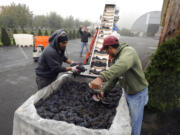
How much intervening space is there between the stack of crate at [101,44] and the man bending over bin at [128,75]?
1.86 m

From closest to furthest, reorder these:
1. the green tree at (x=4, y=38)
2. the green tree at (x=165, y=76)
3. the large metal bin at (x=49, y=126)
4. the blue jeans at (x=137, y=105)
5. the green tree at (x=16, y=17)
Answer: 1. the large metal bin at (x=49, y=126)
2. the blue jeans at (x=137, y=105)
3. the green tree at (x=165, y=76)
4. the green tree at (x=4, y=38)
5. the green tree at (x=16, y=17)

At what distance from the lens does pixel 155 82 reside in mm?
2672

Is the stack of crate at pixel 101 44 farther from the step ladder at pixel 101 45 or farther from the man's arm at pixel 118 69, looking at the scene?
the man's arm at pixel 118 69

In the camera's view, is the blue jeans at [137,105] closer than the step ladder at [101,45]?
Yes

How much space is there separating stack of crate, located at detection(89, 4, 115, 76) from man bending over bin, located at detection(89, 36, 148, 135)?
186 cm

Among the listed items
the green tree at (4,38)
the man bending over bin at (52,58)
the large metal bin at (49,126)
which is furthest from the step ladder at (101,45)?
the green tree at (4,38)

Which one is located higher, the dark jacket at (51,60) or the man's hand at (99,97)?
the dark jacket at (51,60)

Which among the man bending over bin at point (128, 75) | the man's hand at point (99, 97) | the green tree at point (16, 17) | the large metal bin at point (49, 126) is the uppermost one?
the green tree at point (16, 17)

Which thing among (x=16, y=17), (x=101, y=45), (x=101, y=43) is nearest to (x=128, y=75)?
(x=101, y=45)

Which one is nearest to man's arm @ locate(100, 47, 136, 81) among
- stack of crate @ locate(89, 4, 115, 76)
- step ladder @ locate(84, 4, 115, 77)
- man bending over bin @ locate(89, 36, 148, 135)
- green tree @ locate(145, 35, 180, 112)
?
man bending over bin @ locate(89, 36, 148, 135)

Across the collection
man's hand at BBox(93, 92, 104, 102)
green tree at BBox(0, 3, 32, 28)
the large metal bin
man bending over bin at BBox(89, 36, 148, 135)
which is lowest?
man's hand at BBox(93, 92, 104, 102)

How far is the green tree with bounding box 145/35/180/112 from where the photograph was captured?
2.43 m

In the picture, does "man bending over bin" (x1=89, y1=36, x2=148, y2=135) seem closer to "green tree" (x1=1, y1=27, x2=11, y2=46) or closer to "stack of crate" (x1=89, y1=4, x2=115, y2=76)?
"stack of crate" (x1=89, y1=4, x2=115, y2=76)

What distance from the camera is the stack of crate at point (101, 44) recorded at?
4.31m
